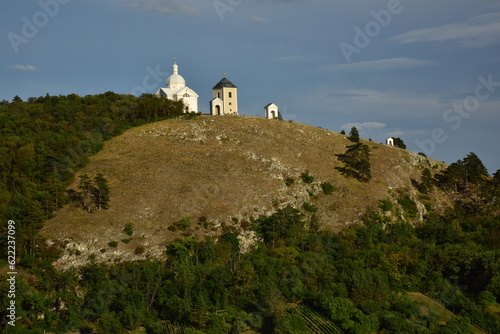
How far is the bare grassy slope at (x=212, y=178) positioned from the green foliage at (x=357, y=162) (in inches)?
49.0

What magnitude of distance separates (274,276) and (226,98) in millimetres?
55841

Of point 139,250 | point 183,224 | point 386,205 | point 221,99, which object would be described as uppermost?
point 221,99

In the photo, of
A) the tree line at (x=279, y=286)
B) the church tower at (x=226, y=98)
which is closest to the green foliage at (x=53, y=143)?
the church tower at (x=226, y=98)

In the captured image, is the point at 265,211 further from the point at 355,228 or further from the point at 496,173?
the point at 496,173

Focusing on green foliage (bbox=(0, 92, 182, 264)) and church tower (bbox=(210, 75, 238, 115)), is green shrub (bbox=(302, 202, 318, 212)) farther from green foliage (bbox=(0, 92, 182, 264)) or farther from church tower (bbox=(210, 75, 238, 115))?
church tower (bbox=(210, 75, 238, 115))

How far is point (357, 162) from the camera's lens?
88562 mm

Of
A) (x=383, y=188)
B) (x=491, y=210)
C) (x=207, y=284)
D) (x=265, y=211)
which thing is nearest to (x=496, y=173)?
(x=491, y=210)

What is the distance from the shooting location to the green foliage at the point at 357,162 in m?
87.7

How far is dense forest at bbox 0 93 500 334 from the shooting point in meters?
55.2

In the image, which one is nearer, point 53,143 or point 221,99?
point 53,143

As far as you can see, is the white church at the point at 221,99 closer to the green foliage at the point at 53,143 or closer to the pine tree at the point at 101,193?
the green foliage at the point at 53,143

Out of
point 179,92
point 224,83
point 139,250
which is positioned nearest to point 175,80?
point 179,92

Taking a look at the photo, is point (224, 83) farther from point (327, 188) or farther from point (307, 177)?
point (327, 188)

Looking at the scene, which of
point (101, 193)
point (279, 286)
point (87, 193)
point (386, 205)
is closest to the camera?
point (279, 286)
